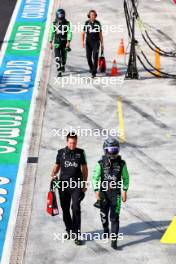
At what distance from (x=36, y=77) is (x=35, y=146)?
17.1 feet

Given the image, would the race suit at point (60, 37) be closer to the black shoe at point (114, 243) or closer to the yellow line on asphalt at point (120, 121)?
the yellow line on asphalt at point (120, 121)

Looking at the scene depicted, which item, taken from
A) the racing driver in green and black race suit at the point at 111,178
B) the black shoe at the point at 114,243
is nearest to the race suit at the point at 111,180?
the racing driver in green and black race suit at the point at 111,178

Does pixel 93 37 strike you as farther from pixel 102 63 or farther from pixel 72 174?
pixel 72 174

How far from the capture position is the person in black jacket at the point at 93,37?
20.2 metres

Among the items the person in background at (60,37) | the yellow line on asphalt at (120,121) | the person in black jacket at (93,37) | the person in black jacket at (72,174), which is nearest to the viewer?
the person in black jacket at (72,174)

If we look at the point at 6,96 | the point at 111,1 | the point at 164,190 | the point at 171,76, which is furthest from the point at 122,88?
the point at 111,1

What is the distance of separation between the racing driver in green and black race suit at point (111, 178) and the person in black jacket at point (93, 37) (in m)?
8.63

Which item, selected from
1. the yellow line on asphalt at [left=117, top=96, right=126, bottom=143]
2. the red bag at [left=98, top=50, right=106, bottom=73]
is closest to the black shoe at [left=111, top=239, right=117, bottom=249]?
the yellow line on asphalt at [left=117, top=96, right=126, bottom=143]

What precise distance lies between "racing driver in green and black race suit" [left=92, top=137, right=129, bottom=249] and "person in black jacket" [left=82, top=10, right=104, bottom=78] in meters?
8.63

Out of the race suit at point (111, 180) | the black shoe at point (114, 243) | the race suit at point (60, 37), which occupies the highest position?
the race suit at point (60, 37)

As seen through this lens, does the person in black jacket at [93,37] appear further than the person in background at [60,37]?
→ No

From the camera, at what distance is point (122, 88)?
20.5 metres

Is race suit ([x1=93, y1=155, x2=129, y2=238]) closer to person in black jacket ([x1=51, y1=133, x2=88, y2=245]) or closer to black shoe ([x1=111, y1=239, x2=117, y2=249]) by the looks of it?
person in black jacket ([x1=51, y1=133, x2=88, y2=245])

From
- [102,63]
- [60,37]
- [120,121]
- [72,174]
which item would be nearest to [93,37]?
[60,37]
